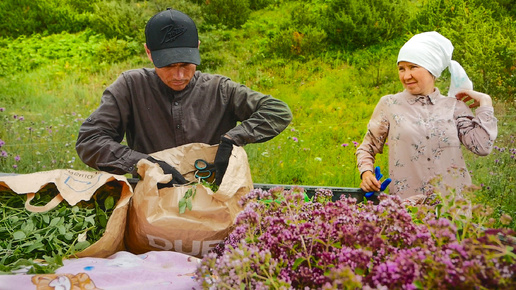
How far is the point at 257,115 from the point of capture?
1906mm

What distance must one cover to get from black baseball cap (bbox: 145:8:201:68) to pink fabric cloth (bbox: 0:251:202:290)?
2.55 feet

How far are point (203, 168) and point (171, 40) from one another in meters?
0.53

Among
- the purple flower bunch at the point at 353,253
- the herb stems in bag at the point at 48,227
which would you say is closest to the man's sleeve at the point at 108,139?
the herb stems in bag at the point at 48,227

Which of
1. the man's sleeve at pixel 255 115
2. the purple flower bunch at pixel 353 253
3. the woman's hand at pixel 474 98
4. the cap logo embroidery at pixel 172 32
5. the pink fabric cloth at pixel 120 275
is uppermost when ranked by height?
the cap logo embroidery at pixel 172 32

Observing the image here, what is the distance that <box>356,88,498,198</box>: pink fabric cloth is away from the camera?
1759 millimetres

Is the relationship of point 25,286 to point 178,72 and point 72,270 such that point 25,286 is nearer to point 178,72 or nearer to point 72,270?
point 72,270

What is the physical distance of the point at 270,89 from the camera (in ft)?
16.4

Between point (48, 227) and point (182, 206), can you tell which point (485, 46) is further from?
point (48, 227)

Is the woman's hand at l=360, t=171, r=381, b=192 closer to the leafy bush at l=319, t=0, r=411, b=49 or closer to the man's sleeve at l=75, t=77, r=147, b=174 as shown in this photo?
the man's sleeve at l=75, t=77, r=147, b=174

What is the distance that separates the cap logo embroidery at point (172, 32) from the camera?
72.3 inches

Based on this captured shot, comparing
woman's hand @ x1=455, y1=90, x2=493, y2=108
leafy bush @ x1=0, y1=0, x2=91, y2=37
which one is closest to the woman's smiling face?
woman's hand @ x1=455, y1=90, x2=493, y2=108

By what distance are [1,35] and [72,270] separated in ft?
22.3

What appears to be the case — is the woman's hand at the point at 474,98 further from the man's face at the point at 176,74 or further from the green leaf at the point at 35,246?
the green leaf at the point at 35,246

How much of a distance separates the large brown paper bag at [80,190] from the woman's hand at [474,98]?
130 centimetres
